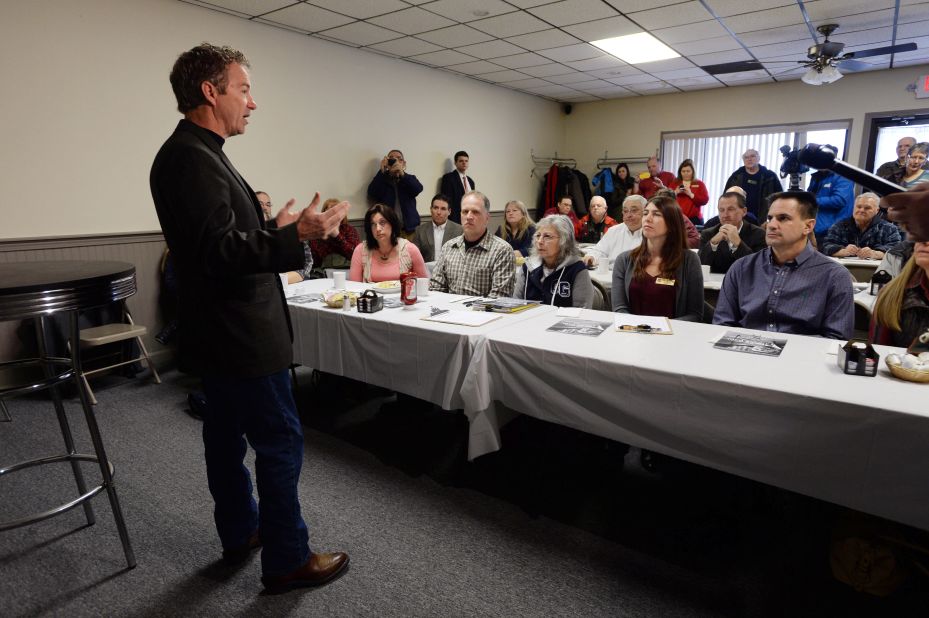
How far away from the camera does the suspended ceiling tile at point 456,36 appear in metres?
4.86

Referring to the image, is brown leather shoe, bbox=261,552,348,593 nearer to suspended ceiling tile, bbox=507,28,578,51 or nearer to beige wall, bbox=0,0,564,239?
beige wall, bbox=0,0,564,239

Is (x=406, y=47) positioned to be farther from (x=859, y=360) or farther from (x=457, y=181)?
(x=859, y=360)

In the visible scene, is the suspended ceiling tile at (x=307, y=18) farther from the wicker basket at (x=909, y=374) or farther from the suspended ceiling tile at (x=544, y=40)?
the wicker basket at (x=909, y=374)

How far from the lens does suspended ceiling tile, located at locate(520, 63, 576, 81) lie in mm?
6320

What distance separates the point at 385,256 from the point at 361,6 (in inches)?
87.1

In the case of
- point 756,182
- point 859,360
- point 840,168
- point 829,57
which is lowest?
point 859,360

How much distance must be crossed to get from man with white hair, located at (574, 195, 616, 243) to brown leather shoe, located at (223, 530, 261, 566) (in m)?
5.07

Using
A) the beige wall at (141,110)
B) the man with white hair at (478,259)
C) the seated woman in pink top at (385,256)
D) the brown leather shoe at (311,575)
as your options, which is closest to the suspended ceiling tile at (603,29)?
the beige wall at (141,110)

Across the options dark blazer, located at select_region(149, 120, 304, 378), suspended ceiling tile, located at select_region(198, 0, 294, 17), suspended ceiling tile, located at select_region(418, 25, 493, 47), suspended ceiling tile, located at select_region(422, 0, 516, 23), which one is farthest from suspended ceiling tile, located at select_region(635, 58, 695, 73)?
dark blazer, located at select_region(149, 120, 304, 378)

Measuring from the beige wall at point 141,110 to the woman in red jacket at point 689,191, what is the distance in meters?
3.53

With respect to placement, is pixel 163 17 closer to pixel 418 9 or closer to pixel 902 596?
A: pixel 418 9

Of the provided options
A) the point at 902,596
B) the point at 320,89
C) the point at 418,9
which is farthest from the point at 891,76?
the point at 902,596

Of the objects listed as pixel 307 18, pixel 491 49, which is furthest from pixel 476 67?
pixel 307 18

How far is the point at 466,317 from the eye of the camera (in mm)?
2295
